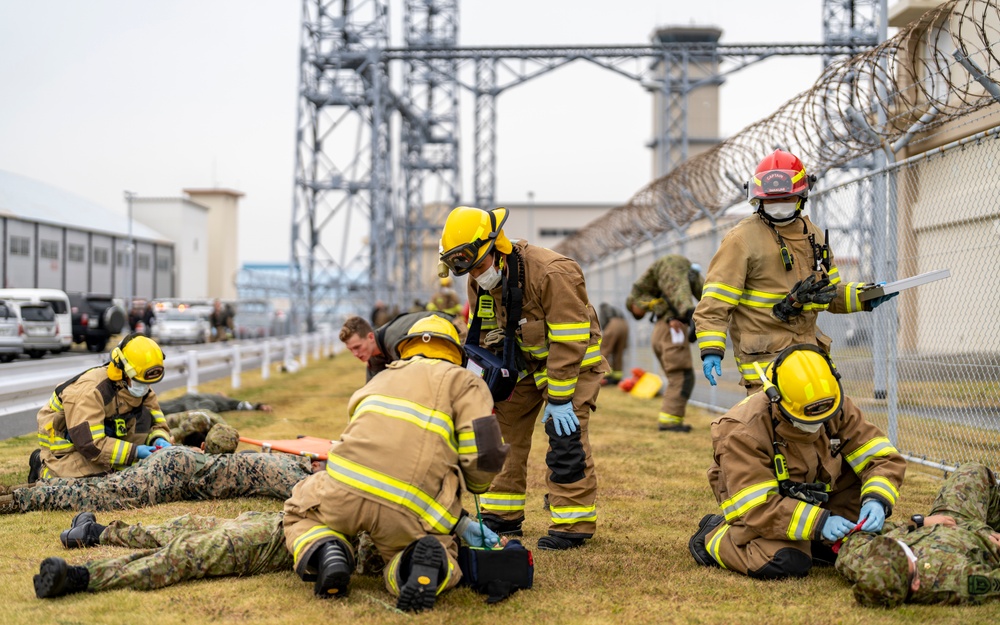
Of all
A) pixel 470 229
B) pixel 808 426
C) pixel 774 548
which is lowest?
pixel 774 548

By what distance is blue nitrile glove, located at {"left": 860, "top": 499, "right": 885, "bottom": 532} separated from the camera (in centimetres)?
393

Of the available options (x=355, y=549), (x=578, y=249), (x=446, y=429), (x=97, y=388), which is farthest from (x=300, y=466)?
(x=578, y=249)

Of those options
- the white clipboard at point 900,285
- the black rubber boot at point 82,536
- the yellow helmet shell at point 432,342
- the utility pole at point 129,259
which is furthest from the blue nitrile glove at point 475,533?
the utility pole at point 129,259

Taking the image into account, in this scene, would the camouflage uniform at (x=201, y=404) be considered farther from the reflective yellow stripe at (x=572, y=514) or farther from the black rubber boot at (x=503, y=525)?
the reflective yellow stripe at (x=572, y=514)

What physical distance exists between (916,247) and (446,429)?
4463 mm

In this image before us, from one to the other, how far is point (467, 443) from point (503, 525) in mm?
1633

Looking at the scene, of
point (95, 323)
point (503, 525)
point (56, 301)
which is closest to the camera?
point (503, 525)

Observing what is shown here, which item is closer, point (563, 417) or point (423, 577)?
point (423, 577)

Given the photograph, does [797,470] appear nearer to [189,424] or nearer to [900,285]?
[900,285]

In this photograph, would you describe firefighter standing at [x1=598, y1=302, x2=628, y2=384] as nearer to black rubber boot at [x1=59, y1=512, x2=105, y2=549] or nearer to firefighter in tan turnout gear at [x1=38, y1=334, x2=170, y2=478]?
firefighter in tan turnout gear at [x1=38, y1=334, x2=170, y2=478]

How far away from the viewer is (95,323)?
26328mm

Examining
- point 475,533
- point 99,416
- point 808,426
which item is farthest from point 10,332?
point 808,426

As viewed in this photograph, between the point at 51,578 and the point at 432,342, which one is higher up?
the point at 432,342

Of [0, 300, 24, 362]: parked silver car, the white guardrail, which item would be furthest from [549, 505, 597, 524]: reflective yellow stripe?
[0, 300, 24, 362]: parked silver car
